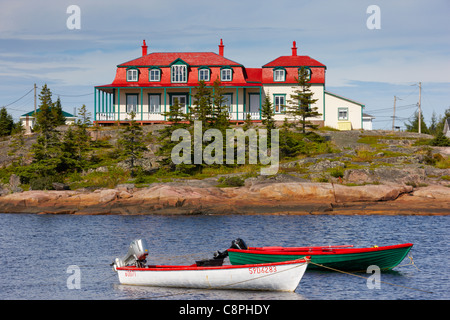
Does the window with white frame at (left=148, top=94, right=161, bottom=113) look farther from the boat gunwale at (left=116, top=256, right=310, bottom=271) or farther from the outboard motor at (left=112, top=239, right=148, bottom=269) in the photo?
the boat gunwale at (left=116, top=256, right=310, bottom=271)

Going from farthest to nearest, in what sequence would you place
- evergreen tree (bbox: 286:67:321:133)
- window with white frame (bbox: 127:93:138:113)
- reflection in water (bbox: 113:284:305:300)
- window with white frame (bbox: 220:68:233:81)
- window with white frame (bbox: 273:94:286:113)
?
1. window with white frame (bbox: 127:93:138:113)
2. window with white frame (bbox: 220:68:233:81)
3. window with white frame (bbox: 273:94:286:113)
4. evergreen tree (bbox: 286:67:321:133)
5. reflection in water (bbox: 113:284:305:300)

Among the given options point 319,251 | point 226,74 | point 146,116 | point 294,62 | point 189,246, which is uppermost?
point 294,62

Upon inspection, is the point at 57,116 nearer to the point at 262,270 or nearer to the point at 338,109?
the point at 338,109

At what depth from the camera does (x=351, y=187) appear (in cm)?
4444

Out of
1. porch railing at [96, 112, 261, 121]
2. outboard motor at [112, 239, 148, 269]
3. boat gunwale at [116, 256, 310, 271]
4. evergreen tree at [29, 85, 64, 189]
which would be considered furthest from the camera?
porch railing at [96, 112, 261, 121]

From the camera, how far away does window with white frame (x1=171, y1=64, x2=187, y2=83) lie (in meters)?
65.9

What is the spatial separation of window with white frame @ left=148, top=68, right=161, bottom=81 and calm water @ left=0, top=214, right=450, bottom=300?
25.5m

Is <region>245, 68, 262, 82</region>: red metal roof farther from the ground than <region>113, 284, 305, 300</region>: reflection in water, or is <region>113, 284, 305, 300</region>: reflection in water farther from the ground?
<region>245, 68, 262, 82</region>: red metal roof

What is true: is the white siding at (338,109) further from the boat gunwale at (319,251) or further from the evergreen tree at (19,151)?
the boat gunwale at (319,251)

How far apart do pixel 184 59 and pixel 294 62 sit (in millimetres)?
12413

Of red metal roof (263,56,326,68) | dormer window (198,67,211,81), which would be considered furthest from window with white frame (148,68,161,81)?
red metal roof (263,56,326,68)

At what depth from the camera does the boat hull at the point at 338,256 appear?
24.4 metres

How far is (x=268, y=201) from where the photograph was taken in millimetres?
43906

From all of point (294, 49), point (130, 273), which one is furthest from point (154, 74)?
point (130, 273)
